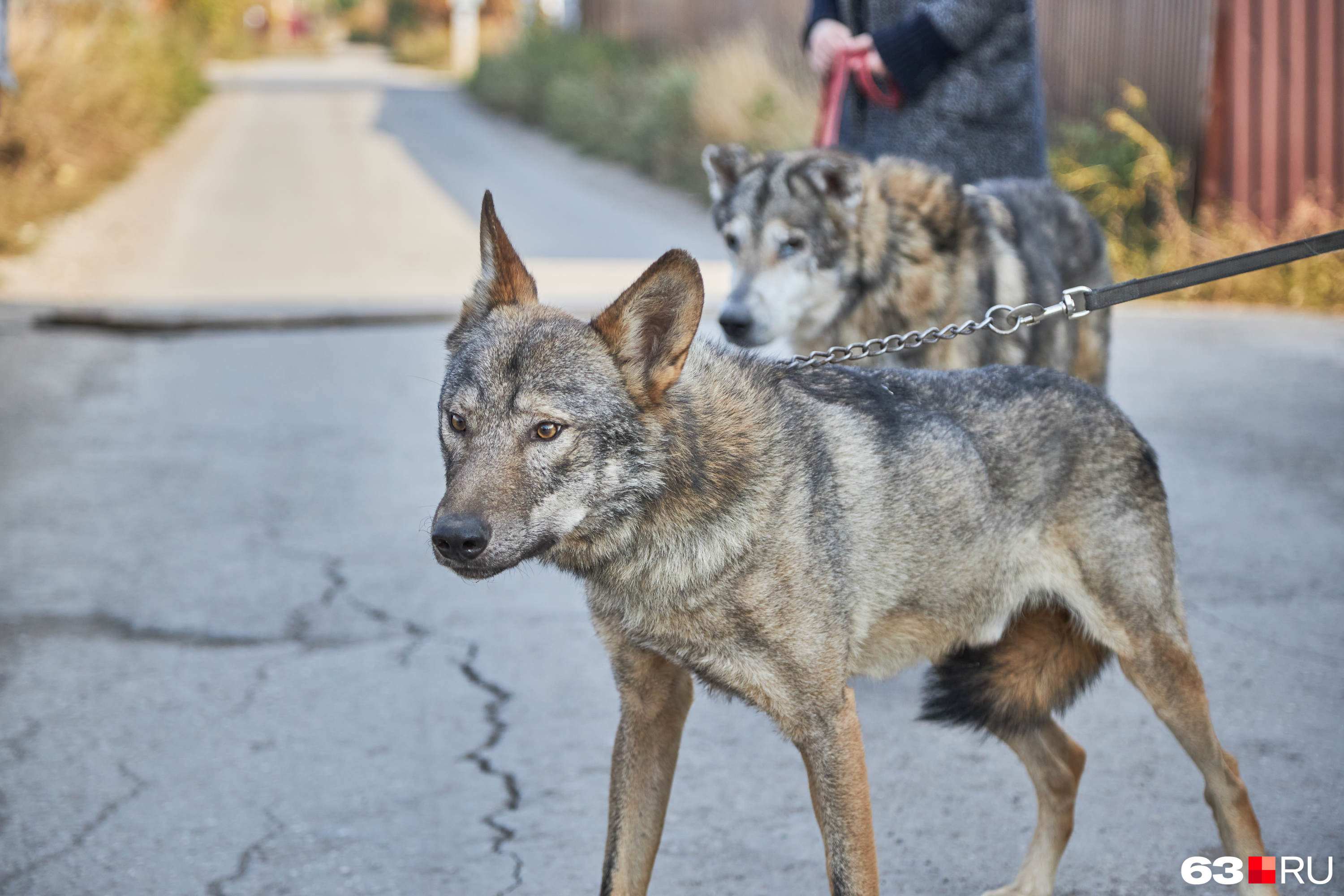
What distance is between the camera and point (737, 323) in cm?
510

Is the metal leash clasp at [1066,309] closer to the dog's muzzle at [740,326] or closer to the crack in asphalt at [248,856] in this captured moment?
the dog's muzzle at [740,326]

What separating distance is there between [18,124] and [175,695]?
39.8 feet

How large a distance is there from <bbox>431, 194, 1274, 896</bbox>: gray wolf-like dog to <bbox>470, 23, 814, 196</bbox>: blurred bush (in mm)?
11928

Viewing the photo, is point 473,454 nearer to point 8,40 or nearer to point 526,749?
point 526,749

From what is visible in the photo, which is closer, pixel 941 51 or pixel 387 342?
pixel 941 51

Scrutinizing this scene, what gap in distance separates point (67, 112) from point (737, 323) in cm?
1351

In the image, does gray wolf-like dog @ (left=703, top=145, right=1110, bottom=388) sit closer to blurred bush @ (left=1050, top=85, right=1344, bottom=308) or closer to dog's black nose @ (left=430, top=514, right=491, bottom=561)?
dog's black nose @ (left=430, top=514, right=491, bottom=561)

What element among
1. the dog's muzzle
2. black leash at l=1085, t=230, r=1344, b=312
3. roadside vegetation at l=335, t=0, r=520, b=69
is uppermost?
roadside vegetation at l=335, t=0, r=520, b=69

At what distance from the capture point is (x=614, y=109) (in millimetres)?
22078

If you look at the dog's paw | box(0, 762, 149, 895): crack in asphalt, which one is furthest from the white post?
the dog's paw

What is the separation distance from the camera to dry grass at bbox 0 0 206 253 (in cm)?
1401


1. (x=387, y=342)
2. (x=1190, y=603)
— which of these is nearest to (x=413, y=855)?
(x=1190, y=603)

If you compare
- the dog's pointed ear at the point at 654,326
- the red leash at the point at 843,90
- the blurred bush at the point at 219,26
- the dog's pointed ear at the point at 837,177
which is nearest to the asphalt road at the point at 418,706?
the dog's pointed ear at the point at 654,326

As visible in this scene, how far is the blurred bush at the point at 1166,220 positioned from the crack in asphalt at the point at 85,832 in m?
8.88
